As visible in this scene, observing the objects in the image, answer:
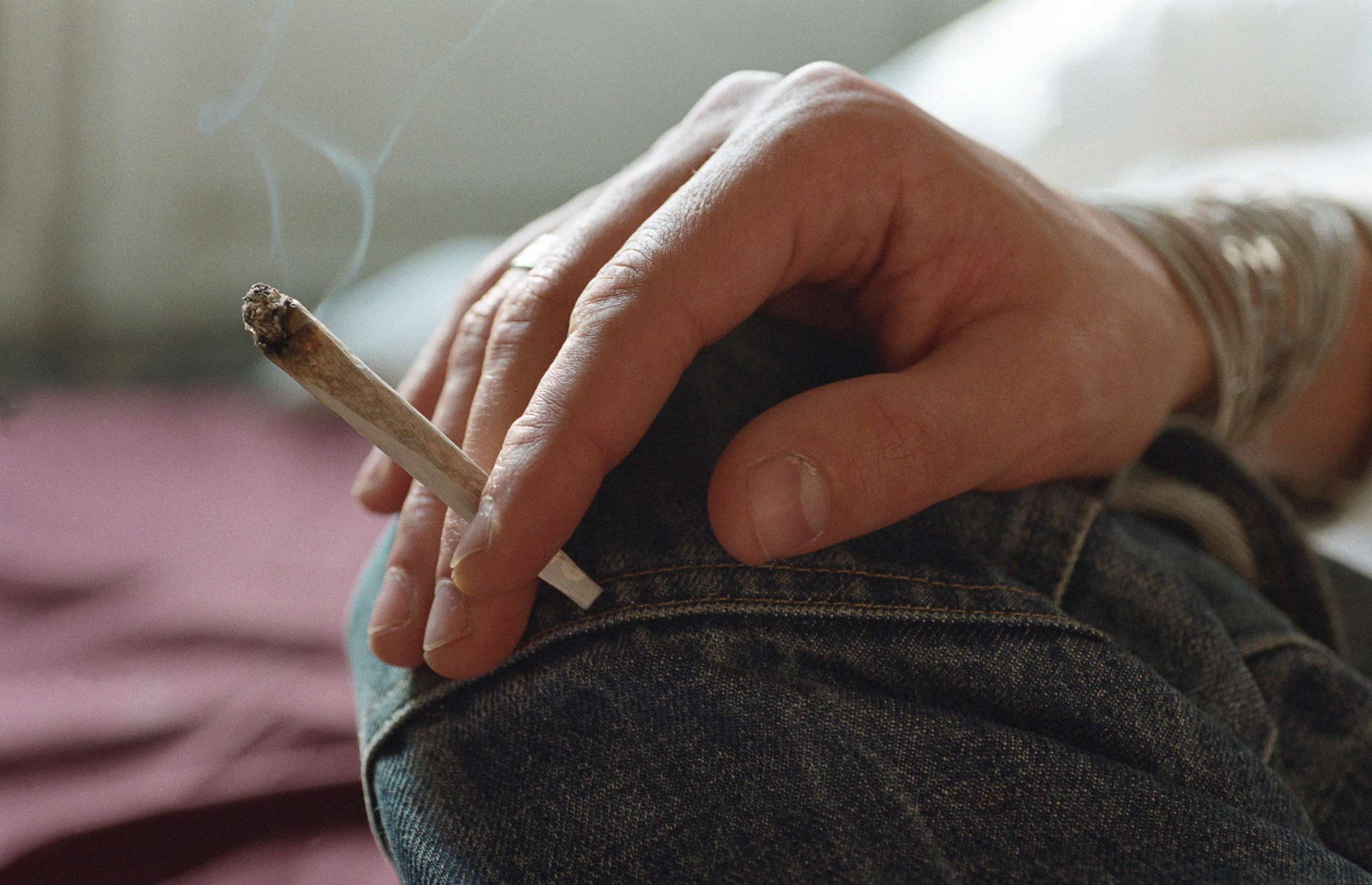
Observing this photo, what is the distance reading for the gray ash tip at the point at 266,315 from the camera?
0.26 m

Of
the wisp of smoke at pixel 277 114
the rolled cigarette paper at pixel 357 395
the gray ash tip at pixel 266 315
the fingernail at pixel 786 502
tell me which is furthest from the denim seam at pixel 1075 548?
the wisp of smoke at pixel 277 114

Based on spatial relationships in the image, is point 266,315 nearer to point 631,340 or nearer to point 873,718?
point 631,340

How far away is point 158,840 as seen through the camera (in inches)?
17.5

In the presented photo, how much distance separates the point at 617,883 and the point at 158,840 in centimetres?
28

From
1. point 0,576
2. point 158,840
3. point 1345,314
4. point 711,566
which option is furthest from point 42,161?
point 1345,314

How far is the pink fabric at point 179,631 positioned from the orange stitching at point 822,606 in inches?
8.2

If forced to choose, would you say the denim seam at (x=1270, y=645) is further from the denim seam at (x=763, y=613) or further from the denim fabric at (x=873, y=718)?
the denim seam at (x=763, y=613)

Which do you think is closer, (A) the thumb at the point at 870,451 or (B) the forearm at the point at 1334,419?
(A) the thumb at the point at 870,451

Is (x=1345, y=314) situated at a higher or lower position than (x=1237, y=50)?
lower

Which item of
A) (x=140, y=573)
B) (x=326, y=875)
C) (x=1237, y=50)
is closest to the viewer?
(x=326, y=875)

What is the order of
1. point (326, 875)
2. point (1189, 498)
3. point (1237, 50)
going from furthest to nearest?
point (1237, 50) < point (1189, 498) < point (326, 875)

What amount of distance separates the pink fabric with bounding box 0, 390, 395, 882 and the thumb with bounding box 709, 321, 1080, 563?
0.96 feet

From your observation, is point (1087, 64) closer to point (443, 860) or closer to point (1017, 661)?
point (1017, 661)

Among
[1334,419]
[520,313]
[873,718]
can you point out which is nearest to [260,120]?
[520,313]
